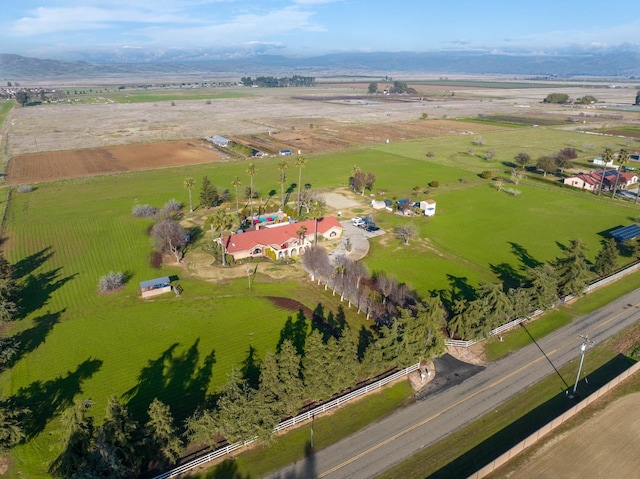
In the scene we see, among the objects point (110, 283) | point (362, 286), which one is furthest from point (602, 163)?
point (110, 283)

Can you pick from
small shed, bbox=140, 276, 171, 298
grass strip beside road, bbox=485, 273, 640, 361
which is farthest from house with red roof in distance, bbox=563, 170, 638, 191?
small shed, bbox=140, 276, 171, 298

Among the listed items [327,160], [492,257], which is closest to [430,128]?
[327,160]

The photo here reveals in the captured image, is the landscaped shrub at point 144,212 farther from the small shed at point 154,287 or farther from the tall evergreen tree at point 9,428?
the tall evergreen tree at point 9,428

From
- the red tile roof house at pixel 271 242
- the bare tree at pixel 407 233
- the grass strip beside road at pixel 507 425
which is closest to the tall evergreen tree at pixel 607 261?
the grass strip beside road at pixel 507 425

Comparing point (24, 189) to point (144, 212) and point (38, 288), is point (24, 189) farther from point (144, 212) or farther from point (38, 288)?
point (38, 288)

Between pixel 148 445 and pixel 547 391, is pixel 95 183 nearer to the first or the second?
pixel 148 445

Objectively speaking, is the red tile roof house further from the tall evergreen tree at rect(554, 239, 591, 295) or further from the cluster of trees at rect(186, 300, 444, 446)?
the tall evergreen tree at rect(554, 239, 591, 295)
